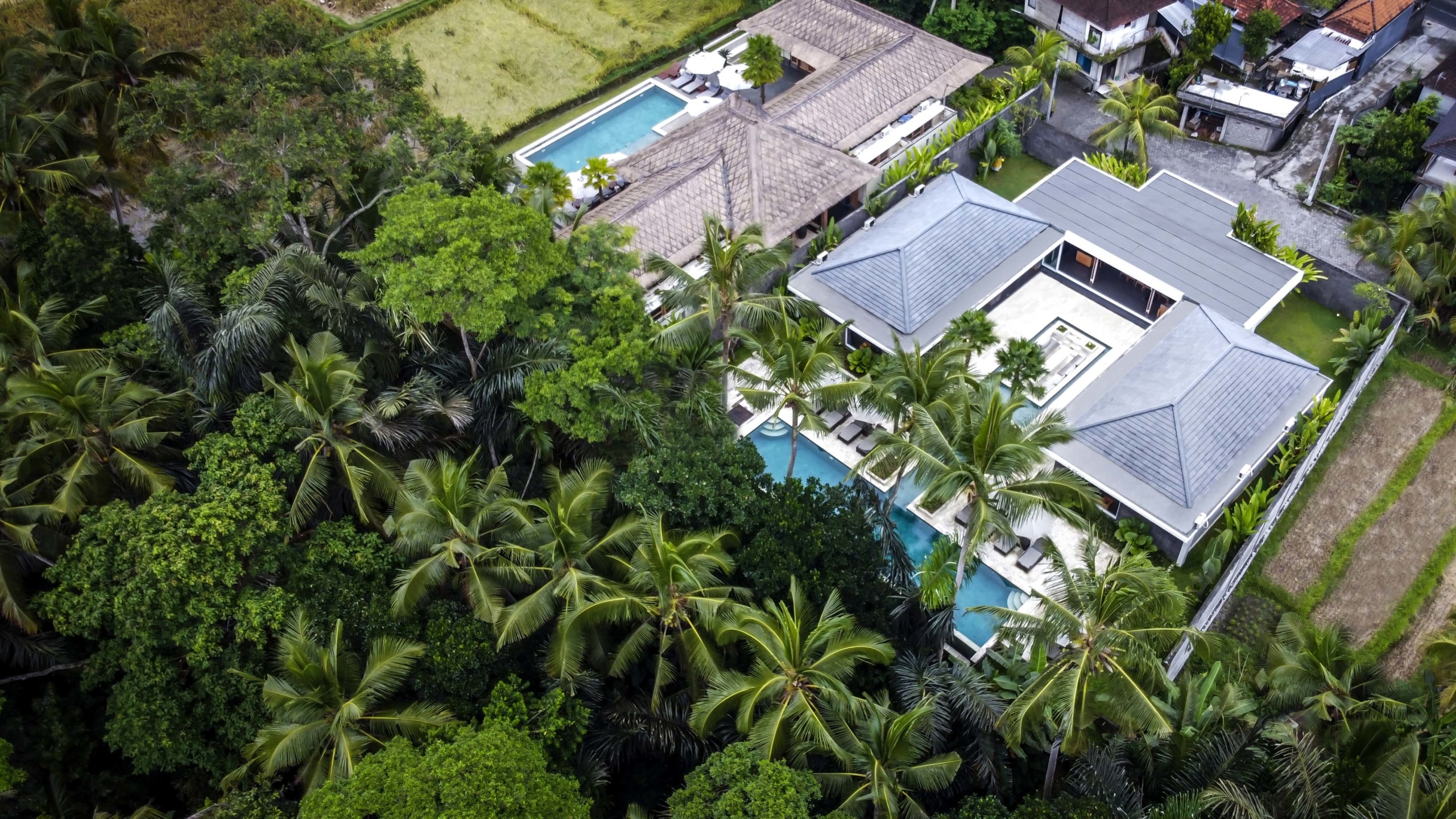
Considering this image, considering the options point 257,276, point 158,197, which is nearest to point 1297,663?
point 257,276

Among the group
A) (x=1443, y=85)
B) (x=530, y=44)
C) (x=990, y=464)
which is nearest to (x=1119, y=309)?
(x=990, y=464)

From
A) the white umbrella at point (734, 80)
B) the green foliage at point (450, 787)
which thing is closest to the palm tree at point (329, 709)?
the green foliage at point (450, 787)

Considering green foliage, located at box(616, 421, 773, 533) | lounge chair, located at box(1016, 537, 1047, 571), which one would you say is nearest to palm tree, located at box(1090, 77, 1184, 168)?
lounge chair, located at box(1016, 537, 1047, 571)

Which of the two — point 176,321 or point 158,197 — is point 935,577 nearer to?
point 176,321

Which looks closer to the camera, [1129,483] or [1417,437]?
[1129,483]

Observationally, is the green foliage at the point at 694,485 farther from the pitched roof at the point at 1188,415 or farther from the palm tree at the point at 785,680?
the pitched roof at the point at 1188,415

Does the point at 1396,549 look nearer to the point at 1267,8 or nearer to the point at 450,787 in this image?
the point at 1267,8
